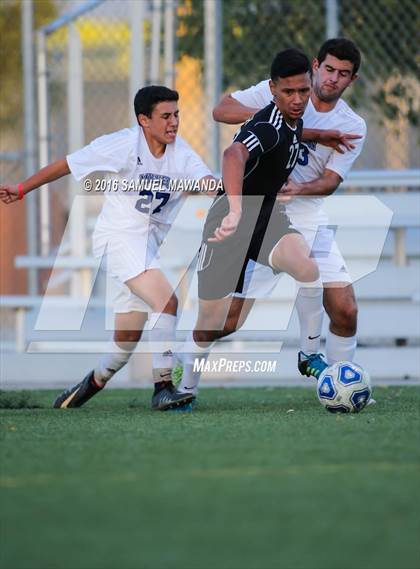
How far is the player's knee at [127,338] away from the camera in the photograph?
755 cm

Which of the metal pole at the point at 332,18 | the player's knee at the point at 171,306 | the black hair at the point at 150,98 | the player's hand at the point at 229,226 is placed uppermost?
the metal pole at the point at 332,18

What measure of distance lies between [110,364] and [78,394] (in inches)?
10.8

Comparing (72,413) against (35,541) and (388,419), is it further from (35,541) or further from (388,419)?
(35,541)

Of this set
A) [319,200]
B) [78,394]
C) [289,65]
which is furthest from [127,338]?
[289,65]

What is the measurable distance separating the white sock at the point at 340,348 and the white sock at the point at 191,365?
748mm

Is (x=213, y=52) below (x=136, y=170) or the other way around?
the other way around

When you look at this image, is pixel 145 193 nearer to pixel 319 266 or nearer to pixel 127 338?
pixel 127 338

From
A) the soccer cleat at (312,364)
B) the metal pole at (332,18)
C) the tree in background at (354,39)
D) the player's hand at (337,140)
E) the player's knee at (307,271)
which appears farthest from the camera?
the tree in background at (354,39)

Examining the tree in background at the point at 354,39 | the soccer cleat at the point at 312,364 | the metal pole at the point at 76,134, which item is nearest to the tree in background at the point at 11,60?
the metal pole at the point at 76,134

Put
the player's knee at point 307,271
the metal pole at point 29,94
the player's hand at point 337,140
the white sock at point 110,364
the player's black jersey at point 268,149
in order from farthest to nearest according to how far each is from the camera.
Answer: the metal pole at point 29,94, the white sock at point 110,364, the player's hand at point 337,140, the player's knee at point 307,271, the player's black jersey at point 268,149

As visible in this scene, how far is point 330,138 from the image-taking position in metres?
7.12

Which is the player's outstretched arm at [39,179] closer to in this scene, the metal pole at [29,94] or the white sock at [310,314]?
the white sock at [310,314]

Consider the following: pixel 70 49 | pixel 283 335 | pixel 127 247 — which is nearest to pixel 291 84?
pixel 127 247

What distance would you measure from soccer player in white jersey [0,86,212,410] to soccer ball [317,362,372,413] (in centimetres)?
90
